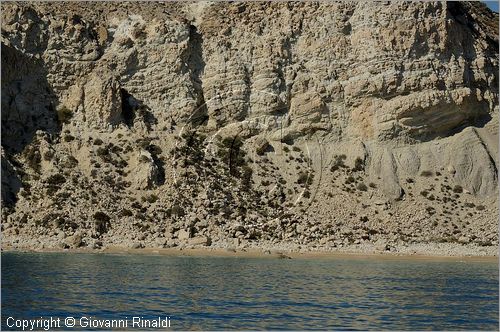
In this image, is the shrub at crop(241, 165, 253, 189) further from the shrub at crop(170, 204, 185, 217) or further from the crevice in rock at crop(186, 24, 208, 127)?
the shrub at crop(170, 204, 185, 217)

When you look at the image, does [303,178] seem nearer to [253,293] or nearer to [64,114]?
[64,114]

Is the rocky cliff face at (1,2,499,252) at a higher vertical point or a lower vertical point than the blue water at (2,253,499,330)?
higher

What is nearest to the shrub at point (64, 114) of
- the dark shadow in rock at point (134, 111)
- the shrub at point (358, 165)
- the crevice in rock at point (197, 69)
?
the dark shadow in rock at point (134, 111)

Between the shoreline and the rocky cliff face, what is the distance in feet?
13.1

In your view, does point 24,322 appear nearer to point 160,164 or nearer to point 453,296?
point 453,296

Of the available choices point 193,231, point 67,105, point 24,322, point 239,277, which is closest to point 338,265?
point 239,277

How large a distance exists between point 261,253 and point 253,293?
706 inches

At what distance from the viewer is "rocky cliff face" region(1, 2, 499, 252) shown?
50781 millimetres

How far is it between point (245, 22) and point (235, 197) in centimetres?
1661

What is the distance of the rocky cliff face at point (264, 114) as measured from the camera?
50.8 meters

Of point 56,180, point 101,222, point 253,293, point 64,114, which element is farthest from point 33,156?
point 253,293

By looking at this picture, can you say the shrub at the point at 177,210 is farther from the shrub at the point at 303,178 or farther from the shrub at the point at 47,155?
the shrub at the point at 303,178

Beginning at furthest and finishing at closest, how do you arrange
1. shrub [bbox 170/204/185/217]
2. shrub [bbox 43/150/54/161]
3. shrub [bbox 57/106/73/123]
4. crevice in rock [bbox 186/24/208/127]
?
crevice in rock [bbox 186/24/208/127] → shrub [bbox 57/106/73/123] → shrub [bbox 43/150/54/161] → shrub [bbox 170/204/185/217]

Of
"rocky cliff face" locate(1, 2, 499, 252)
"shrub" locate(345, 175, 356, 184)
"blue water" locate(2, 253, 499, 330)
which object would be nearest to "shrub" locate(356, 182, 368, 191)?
"rocky cliff face" locate(1, 2, 499, 252)
